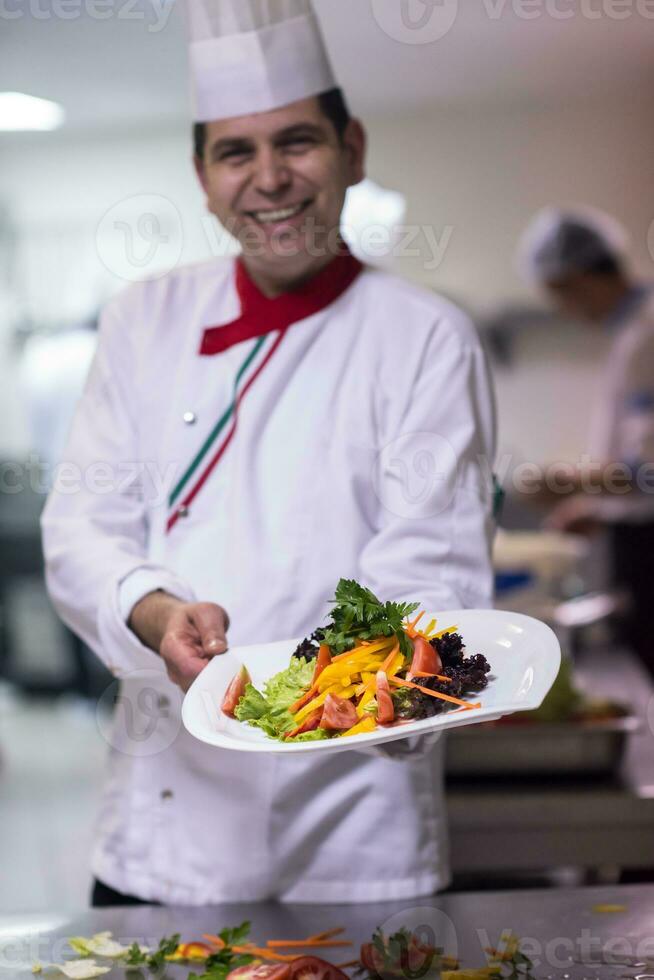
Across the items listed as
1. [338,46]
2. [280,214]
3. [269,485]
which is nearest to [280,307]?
[280,214]

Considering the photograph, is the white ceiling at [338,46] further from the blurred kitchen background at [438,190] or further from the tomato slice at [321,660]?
the tomato slice at [321,660]

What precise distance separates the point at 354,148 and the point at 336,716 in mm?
812

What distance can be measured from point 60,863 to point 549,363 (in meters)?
1.79

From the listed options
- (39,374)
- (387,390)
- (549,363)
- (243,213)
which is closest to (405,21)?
(243,213)

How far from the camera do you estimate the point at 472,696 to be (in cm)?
125

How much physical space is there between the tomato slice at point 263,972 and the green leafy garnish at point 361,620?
0.29m

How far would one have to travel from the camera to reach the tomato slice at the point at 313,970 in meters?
1.22

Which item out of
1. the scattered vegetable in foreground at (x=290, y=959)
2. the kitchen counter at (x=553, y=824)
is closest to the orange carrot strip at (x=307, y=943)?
the scattered vegetable in foreground at (x=290, y=959)

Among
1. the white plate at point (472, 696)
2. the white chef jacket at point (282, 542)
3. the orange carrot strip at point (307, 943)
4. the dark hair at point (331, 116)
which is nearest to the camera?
the white plate at point (472, 696)

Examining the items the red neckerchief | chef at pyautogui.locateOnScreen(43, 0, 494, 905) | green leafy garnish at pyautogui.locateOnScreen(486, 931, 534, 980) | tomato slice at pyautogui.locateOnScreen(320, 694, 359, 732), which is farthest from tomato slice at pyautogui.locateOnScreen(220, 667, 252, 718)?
the red neckerchief

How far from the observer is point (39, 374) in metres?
2.15

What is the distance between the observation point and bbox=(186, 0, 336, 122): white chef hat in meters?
1.63

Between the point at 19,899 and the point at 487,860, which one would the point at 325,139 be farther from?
the point at 19,899

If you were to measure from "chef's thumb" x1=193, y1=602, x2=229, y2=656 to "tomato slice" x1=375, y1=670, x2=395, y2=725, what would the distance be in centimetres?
20
